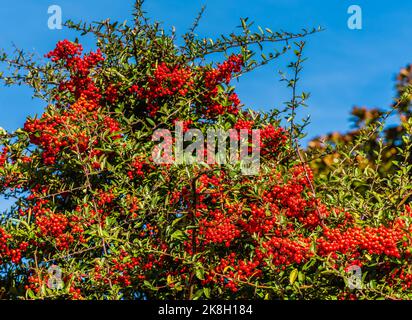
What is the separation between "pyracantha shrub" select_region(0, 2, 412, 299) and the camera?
16.4 ft

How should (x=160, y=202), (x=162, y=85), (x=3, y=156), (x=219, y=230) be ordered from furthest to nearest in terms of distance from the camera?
(x=162, y=85) → (x=3, y=156) → (x=160, y=202) → (x=219, y=230)

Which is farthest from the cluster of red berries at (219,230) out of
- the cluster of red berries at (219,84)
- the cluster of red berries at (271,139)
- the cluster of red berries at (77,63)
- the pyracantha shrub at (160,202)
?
the cluster of red berries at (77,63)

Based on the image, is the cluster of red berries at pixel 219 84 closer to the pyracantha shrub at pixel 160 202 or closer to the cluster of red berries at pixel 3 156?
the pyracantha shrub at pixel 160 202

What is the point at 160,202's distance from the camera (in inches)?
258

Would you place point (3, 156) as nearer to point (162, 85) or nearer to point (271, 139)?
point (162, 85)

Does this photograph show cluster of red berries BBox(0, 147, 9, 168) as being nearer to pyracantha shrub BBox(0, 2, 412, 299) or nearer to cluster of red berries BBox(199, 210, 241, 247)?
pyracantha shrub BBox(0, 2, 412, 299)

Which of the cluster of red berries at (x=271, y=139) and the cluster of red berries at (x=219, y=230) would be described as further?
the cluster of red berries at (x=271, y=139)

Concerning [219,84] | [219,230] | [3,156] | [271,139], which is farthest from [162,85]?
[219,230]

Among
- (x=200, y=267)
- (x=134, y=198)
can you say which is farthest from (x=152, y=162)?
(x=200, y=267)

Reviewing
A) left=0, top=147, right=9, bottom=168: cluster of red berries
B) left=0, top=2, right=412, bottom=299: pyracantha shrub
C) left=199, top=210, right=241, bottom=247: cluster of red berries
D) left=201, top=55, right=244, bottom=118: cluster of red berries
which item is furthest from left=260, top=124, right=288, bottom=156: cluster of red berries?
left=0, top=147, right=9, bottom=168: cluster of red berries

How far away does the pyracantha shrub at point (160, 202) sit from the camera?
5.01 meters

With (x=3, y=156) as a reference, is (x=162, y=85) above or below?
above

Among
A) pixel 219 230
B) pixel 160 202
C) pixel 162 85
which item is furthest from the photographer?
pixel 162 85

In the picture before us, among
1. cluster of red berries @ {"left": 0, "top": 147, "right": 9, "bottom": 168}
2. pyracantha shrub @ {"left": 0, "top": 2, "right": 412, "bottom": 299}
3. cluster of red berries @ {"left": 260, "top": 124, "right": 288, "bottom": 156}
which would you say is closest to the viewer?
pyracantha shrub @ {"left": 0, "top": 2, "right": 412, "bottom": 299}
